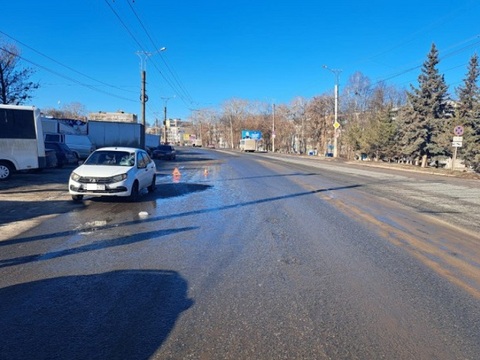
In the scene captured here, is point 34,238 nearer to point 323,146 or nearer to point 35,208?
point 35,208

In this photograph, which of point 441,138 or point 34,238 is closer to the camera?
point 34,238

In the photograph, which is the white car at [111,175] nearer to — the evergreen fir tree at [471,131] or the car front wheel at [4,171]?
the car front wheel at [4,171]

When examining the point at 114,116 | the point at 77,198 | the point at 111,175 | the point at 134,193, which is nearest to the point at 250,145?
the point at 114,116

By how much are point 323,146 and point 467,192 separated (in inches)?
2487

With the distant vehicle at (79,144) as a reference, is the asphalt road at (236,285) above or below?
below

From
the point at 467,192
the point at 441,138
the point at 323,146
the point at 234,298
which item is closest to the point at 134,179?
the point at 234,298

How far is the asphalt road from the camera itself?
3.36 metres

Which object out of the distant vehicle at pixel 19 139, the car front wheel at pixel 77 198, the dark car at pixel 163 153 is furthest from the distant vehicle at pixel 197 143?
the car front wheel at pixel 77 198

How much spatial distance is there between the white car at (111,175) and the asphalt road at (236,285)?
3.64 ft

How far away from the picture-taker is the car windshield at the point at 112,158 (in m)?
12.1

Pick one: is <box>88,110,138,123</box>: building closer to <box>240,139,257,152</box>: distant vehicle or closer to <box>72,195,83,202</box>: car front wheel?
<box>240,139,257,152</box>: distant vehicle

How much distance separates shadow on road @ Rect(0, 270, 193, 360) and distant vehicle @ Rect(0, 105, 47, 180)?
1263 cm

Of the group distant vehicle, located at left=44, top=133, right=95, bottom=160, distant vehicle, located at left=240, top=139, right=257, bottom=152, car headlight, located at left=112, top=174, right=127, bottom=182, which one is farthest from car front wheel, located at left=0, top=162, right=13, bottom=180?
distant vehicle, located at left=240, top=139, right=257, bottom=152

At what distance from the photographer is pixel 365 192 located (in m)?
15.0
